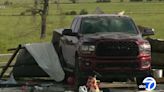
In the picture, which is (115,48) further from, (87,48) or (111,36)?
(87,48)

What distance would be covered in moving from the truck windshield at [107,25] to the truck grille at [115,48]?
1.24m

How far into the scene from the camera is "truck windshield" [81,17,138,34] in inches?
576

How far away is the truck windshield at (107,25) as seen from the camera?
14628 millimetres

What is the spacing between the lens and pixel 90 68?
43.5 feet

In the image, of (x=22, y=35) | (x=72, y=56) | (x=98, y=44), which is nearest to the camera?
(x=98, y=44)

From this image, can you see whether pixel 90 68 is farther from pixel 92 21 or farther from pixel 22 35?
pixel 22 35

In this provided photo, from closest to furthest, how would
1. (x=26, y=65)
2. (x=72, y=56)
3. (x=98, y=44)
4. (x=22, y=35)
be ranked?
(x=98, y=44), (x=72, y=56), (x=26, y=65), (x=22, y=35)

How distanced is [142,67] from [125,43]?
0.74 m

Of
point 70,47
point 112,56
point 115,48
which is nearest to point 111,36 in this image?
point 115,48

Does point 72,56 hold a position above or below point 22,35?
above

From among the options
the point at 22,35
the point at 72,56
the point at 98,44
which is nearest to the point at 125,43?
the point at 98,44

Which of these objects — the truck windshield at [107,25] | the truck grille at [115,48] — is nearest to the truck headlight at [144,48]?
the truck grille at [115,48]

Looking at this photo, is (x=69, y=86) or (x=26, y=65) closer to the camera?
(x=69, y=86)

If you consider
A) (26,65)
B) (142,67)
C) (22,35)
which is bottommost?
(22,35)
